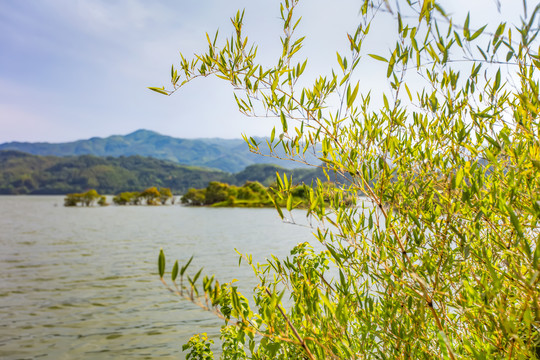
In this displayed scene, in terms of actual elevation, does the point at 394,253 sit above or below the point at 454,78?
below

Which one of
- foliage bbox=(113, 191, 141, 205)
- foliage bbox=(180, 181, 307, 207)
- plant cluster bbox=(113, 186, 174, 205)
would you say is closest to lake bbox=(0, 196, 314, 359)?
foliage bbox=(180, 181, 307, 207)

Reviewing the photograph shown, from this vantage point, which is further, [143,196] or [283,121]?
[143,196]

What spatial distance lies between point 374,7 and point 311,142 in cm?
114

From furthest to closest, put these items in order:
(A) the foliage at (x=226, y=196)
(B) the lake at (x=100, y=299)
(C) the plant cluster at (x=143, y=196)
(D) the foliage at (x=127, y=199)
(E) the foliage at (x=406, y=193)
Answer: (C) the plant cluster at (x=143, y=196), (D) the foliage at (x=127, y=199), (A) the foliage at (x=226, y=196), (B) the lake at (x=100, y=299), (E) the foliage at (x=406, y=193)

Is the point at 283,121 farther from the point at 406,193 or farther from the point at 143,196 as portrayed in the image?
the point at 143,196

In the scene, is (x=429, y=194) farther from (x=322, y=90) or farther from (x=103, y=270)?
(x=103, y=270)

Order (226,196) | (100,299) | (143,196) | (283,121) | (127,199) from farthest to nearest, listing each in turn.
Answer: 1. (143,196)
2. (127,199)
3. (226,196)
4. (100,299)
5. (283,121)

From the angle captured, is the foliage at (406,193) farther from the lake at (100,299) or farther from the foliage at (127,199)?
the foliage at (127,199)

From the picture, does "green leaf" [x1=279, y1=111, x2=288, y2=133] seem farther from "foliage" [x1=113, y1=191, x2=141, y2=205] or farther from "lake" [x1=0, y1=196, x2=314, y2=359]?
"foliage" [x1=113, y1=191, x2=141, y2=205]

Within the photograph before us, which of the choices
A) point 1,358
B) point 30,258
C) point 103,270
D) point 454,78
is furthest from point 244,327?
point 30,258

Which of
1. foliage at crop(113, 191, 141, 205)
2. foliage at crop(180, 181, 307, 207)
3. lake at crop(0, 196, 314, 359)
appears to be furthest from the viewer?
foliage at crop(113, 191, 141, 205)

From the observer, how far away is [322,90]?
286 centimetres

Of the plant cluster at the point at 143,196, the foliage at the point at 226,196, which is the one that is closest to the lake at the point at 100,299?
the foliage at the point at 226,196

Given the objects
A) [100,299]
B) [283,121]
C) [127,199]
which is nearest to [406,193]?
[283,121]
